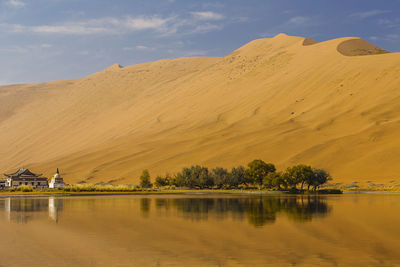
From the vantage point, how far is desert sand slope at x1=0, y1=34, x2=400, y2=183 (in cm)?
7194

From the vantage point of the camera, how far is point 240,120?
287 feet

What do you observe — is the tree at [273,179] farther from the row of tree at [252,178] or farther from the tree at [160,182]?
the tree at [160,182]

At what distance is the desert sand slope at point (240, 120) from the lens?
7194 centimetres

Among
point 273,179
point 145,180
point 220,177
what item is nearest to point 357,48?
point 220,177

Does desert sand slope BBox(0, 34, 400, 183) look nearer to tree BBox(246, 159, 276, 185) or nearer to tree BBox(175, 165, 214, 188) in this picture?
tree BBox(175, 165, 214, 188)

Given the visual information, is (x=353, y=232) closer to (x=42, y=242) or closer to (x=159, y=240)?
(x=159, y=240)

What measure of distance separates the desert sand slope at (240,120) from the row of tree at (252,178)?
8816 mm

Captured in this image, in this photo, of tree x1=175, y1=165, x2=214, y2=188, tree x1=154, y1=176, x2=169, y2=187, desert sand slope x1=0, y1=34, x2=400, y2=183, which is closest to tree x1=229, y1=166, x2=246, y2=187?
tree x1=175, y1=165, x2=214, y2=188

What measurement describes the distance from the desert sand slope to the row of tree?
347 inches

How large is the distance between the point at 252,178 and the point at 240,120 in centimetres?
3192

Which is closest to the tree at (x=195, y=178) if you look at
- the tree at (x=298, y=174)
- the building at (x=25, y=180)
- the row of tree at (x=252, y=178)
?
the row of tree at (x=252, y=178)

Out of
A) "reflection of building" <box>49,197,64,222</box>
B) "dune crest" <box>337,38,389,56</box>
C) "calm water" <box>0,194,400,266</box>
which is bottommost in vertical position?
"calm water" <box>0,194,400,266</box>

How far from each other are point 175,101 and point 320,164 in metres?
47.6

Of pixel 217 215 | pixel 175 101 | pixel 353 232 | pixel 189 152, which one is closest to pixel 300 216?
pixel 217 215
